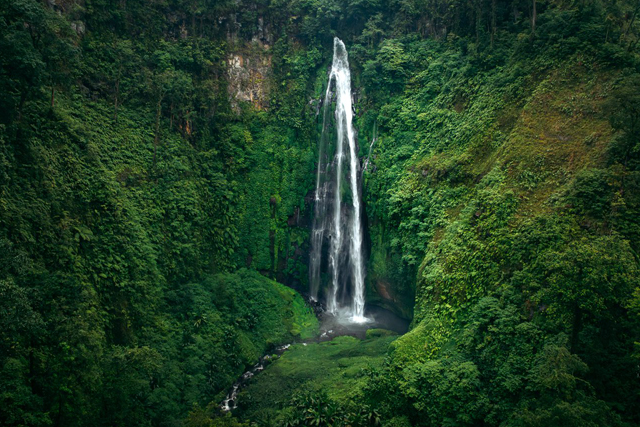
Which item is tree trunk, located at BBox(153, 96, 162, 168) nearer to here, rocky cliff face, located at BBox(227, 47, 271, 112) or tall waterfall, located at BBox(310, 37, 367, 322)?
rocky cliff face, located at BBox(227, 47, 271, 112)

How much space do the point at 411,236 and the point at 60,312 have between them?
17391 millimetres

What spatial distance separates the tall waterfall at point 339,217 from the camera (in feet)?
104

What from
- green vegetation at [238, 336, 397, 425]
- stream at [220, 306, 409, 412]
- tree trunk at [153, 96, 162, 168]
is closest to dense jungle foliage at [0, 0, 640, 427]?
green vegetation at [238, 336, 397, 425]

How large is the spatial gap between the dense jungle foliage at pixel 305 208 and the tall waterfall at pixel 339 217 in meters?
0.94

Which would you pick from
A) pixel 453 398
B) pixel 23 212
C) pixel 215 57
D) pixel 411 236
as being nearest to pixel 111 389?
pixel 23 212

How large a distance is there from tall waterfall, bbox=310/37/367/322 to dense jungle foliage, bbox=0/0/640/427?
3.08 feet

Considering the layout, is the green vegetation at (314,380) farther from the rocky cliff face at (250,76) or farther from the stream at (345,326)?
the rocky cliff face at (250,76)

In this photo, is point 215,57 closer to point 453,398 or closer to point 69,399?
point 69,399

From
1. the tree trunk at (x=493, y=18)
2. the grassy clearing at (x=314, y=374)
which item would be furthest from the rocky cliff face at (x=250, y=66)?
the grassy clearing at (x=314, y=374)

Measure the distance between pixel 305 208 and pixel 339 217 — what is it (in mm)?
→ 2684

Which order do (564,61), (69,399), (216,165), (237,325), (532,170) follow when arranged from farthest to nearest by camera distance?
(216,165)
(237,325)
(564,61)
(532,170)
(69,399)

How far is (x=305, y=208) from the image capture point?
33438mm

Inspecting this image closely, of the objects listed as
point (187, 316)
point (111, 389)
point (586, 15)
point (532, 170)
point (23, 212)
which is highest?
point (586, 15)

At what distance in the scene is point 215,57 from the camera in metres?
32.2
